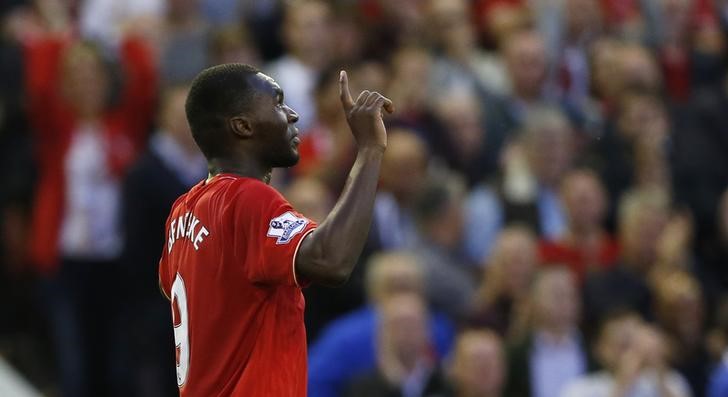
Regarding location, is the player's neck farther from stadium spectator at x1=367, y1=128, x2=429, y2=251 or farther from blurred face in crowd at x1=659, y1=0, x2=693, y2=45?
blurred face in crowd at x1=659, y1=0, x2=693, y2=45

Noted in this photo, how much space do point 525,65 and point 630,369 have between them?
10.6ft

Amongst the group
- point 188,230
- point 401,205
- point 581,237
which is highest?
point 188,230

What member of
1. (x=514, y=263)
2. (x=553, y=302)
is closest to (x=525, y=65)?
(x=514, y=263)

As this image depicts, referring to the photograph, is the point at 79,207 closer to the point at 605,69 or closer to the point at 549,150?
the point at 549,150

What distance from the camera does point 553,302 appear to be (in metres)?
8.73

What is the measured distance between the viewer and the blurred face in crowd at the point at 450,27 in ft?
36.2

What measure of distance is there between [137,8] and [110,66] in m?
1.18

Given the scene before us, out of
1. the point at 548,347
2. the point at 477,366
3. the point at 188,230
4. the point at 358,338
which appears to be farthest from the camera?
the point at 548,347

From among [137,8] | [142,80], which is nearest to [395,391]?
[142,80]

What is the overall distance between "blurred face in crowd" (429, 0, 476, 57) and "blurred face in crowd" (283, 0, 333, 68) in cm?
81

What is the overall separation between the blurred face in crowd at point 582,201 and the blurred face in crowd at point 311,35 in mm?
1864

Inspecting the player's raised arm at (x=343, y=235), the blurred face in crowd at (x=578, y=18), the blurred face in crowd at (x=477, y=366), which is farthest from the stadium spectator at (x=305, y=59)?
the player's raised arm at (x=343, y=235)

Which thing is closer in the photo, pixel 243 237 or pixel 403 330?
pixel 243 237

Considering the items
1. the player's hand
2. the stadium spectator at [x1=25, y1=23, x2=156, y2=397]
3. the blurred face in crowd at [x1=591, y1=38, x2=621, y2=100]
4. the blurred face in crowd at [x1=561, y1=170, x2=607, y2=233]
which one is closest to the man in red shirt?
the player's hand
